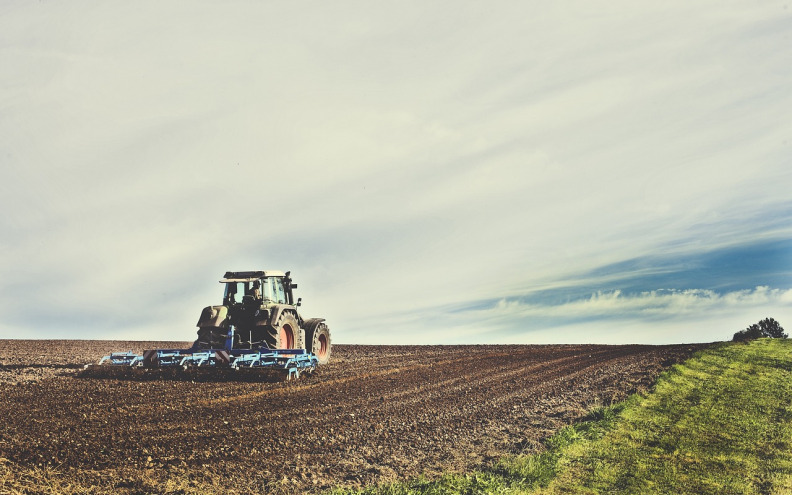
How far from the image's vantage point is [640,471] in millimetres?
8422

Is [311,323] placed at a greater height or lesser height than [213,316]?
lesser

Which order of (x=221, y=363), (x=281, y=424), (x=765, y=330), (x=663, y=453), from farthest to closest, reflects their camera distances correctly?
(x=765, y=330)
(x=221, y=363)
(x=281, y=424)
(x=663, y=453)

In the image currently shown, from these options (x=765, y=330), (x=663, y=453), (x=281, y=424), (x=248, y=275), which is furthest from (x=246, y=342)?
(x=765, y=330)

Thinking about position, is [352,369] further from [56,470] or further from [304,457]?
[56,470]

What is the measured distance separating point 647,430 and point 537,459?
335 centimetres

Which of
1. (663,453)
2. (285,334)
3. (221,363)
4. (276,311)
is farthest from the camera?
(285,334)

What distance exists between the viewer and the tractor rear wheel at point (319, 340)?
19.2 m

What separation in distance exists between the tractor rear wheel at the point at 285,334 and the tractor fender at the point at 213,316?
5.65ft

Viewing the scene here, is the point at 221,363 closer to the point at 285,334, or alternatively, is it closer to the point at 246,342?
the point at 246,342

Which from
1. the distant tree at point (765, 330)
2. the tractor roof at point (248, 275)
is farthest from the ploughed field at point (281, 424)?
the distant tree at point (765, 330)

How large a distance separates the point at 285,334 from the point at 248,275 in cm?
223

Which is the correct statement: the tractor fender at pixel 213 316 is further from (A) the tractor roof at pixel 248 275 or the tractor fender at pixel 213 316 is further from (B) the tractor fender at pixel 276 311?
(B) the tractor fender at pixel 276 311

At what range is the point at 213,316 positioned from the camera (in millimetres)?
18219

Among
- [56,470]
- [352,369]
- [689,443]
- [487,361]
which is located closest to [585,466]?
[689,443]
